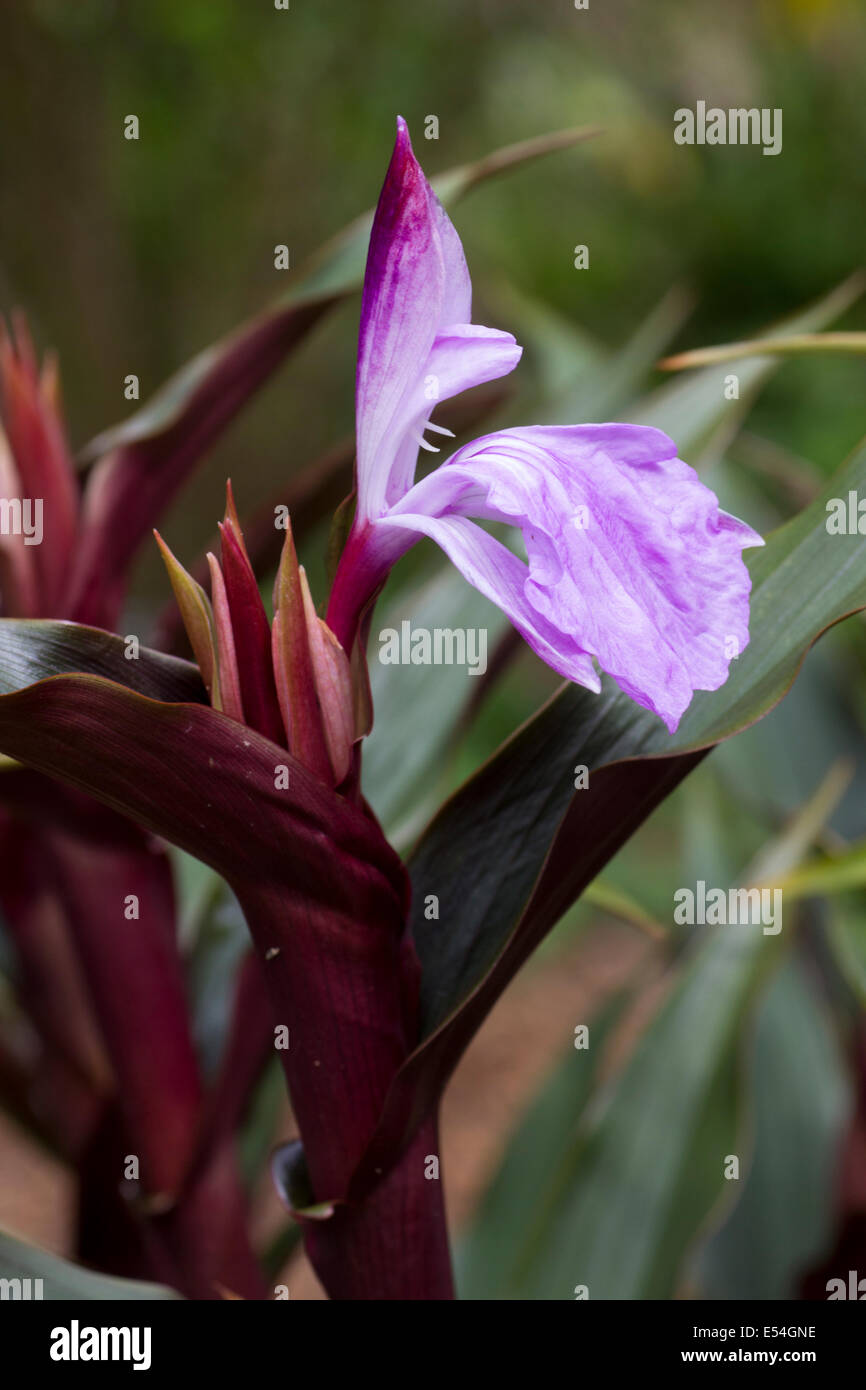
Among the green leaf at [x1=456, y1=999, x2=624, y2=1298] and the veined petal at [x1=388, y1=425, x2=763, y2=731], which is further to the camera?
the green leaf at [x1=456, y1=999, x2=624, y2=1298]

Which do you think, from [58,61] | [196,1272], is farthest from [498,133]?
[196,1272]

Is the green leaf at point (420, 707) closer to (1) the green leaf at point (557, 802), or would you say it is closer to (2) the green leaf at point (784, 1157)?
(1) the green leaf at point (557, 802)

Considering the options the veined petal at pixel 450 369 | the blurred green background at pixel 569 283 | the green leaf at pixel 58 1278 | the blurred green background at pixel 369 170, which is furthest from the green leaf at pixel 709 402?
the blurred green background at pixel 369 170

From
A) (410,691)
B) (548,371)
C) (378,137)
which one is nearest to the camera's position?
(410,691)

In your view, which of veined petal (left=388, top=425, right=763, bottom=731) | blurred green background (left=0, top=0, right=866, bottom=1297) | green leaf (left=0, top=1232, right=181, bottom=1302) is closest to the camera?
veined petal (left=388, top=425, right=763, bottom=731)

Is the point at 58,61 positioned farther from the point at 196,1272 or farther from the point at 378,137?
the point at 196,1272

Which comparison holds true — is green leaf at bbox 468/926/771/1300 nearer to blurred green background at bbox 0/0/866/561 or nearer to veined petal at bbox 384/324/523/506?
veined petal at bbox 384/324/523/506

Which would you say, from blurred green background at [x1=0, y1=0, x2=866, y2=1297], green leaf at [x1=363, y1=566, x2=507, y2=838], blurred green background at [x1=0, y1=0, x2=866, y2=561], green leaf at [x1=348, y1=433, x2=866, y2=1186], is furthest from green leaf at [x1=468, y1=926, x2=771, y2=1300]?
blurred green background at [x1=0, y1=0, x2=866, y2=561]

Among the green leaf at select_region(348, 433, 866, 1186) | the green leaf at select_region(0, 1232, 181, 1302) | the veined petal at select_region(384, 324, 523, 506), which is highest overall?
the veined petal at select_region(384, 324, 523, 506)
